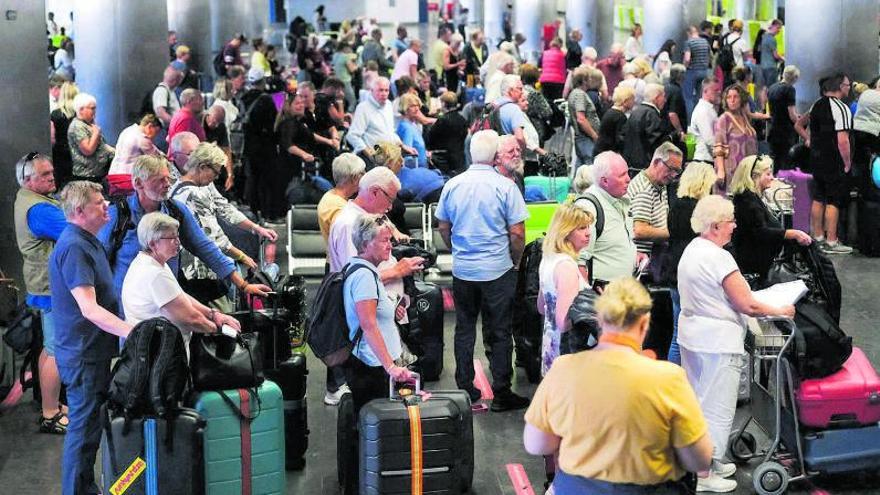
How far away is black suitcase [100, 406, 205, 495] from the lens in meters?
5.84

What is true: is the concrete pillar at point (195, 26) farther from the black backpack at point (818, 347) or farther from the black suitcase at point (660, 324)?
the black backpack at point (818, 347)

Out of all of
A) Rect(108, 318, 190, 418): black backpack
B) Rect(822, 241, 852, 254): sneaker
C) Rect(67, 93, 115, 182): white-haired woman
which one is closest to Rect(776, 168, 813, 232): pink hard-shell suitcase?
Rect(822, 241, 852, 254): sneaker

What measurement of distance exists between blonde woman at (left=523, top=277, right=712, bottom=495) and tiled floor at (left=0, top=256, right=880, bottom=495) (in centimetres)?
239

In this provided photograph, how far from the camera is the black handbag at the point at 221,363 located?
6105 millimetres

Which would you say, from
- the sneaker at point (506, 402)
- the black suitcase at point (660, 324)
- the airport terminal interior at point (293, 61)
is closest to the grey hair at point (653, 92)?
the airport terminal interior at point (293, 61)

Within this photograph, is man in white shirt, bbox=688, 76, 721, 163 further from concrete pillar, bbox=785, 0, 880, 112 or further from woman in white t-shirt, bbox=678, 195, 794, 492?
woman in white t-shirt, bbox=678, 195, 794, 492

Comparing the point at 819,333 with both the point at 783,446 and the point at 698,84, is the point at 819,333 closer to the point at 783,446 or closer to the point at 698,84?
the point at 783,446

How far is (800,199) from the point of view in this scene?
44.0ft

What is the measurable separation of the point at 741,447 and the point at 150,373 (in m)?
3.40

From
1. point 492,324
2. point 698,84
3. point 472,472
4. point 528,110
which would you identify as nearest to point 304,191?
point 528,110

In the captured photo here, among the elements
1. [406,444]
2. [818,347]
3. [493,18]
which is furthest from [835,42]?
[493,18]

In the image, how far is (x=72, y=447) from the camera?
645 centimetres

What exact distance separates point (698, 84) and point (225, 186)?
1110 cm

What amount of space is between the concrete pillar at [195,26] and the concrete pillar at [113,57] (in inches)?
325
